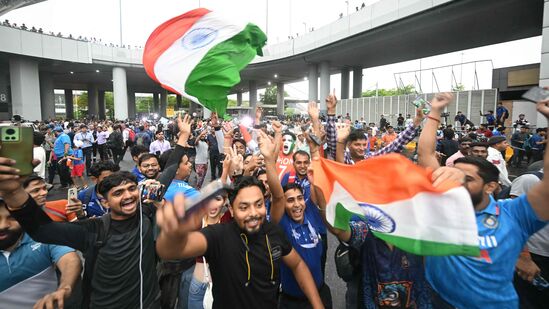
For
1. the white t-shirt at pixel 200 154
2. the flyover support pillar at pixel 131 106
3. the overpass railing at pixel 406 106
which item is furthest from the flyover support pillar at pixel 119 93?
the white t-shirt at pixel 200 154

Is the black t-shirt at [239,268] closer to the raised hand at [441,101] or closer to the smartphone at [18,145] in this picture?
the smartphone at [18,145]

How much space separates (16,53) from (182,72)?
27290 mm

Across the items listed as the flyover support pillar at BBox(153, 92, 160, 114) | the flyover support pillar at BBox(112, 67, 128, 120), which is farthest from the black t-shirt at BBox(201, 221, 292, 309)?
the flyover support pillar at BBox(153, 92, 160, 114)

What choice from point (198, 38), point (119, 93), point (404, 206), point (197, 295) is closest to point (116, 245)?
point (197, 295)

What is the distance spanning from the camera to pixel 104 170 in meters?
3.83

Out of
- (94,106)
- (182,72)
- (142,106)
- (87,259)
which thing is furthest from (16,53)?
(142,106)

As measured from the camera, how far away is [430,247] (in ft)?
5.55

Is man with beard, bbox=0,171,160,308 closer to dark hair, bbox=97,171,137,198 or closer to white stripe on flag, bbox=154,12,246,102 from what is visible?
dark hair, bbox=97,171,137,198

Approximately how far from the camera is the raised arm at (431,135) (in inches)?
101

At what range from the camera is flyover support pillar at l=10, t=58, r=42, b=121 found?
24891 mm

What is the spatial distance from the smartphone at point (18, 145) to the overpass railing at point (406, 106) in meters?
15.5

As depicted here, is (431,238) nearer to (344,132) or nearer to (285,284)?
(285,284)

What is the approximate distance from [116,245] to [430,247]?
2.11 meters

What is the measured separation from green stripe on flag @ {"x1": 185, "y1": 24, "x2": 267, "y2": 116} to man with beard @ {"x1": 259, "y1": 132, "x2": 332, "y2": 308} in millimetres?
1807
